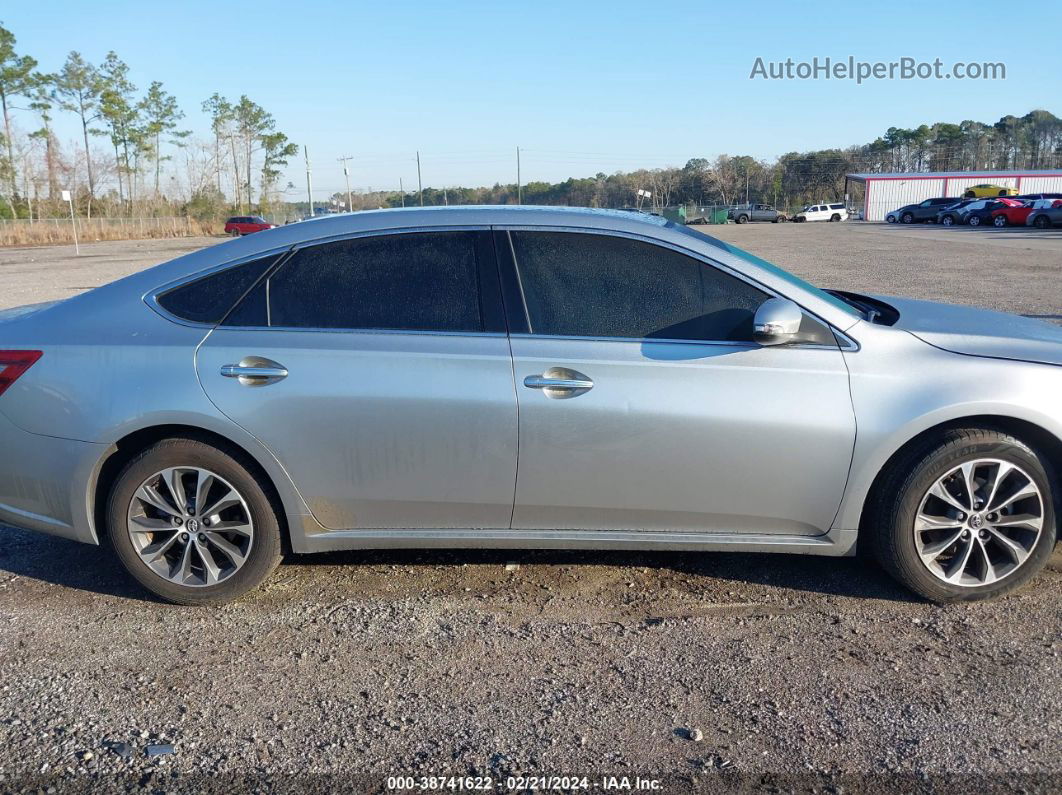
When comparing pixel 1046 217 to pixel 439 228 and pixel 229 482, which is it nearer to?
pixel 439 228

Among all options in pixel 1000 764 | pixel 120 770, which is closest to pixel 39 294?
pixel 120 770

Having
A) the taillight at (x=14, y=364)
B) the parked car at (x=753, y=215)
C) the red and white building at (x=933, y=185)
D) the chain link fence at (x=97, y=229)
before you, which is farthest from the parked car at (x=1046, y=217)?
the chain link fence at (x=97, y=229)

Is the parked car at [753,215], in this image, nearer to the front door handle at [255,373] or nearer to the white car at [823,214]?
the white car at [823,214]

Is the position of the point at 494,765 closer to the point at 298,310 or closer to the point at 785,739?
the point at 785,739

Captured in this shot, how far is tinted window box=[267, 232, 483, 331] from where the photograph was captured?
3693 millimetres

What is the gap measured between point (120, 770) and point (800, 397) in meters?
2.78

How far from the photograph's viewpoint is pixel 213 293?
12.4ft

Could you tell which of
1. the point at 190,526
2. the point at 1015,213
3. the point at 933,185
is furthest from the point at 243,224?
the point at 933,185

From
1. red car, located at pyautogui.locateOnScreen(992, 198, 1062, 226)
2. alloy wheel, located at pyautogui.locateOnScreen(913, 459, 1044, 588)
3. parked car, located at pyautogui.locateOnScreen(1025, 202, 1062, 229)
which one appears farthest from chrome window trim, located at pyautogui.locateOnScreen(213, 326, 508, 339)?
red car, located at pyautogui.locateOnScreen(992, 198, 1062, 226)

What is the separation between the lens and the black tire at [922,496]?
352 centimetres

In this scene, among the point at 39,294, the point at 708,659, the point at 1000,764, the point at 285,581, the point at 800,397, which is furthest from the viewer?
the point at 39,294

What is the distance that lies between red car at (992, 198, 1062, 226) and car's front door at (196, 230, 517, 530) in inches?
2028

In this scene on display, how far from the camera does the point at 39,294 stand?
1803 cm

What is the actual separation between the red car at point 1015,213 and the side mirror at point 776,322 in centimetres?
5089
